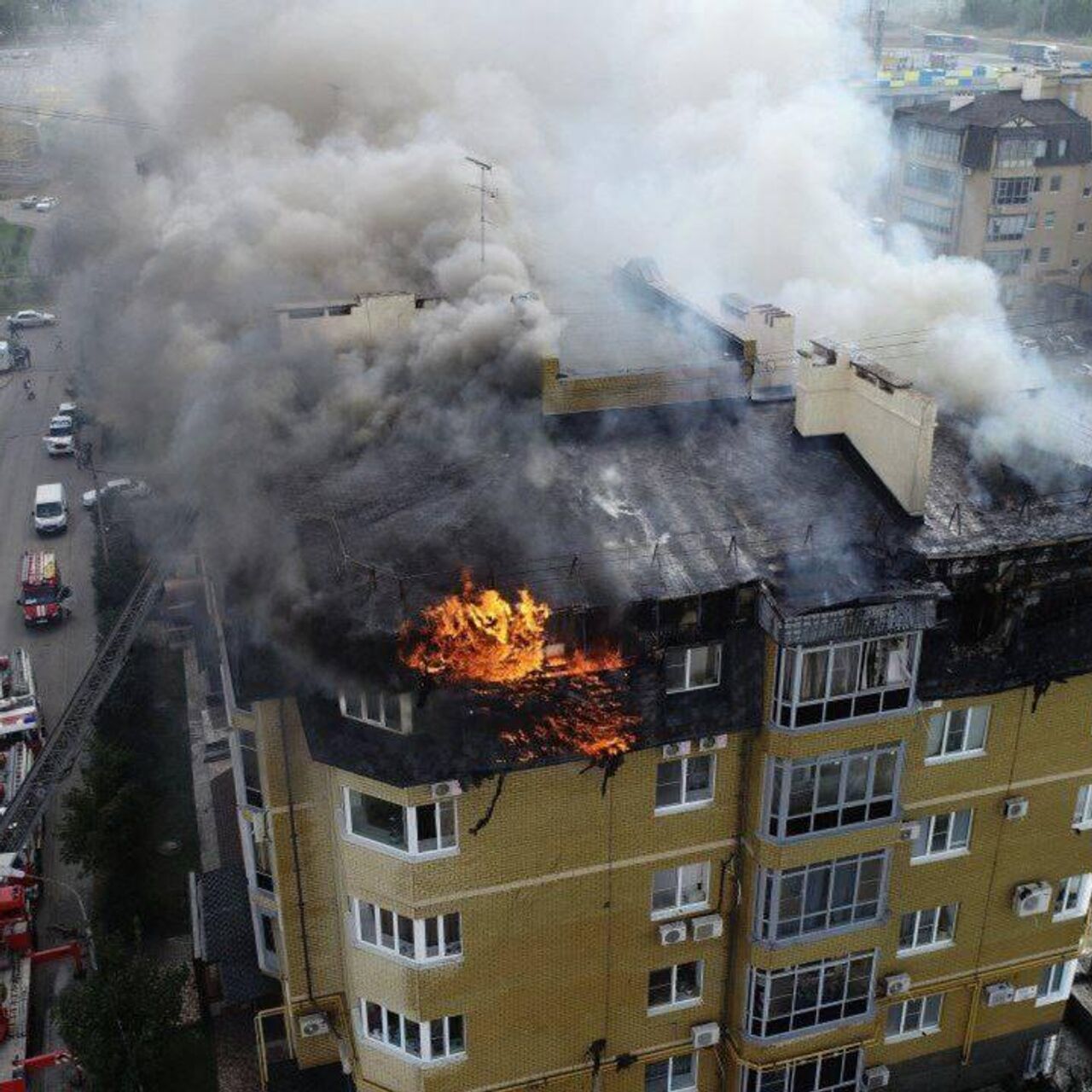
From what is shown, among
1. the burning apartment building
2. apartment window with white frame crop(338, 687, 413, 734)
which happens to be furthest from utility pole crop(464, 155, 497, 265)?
apartment window with white frame crop(338, 687, 413, 734)

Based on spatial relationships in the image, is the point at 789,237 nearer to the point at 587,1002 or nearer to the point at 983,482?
the point at 983,482

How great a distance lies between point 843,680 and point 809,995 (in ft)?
12.7

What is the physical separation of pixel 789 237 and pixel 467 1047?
16332 millimetres

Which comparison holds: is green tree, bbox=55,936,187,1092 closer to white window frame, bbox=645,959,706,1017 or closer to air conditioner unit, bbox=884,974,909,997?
white window frame, bbox=645,959,706,1017

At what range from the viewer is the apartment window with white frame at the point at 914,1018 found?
45.9 feet

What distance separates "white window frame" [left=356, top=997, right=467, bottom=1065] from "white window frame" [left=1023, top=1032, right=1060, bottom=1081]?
7.80m

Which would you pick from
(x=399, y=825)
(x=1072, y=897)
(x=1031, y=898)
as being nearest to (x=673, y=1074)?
(x=1031, y=898)

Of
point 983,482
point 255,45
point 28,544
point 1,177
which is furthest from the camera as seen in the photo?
point 1,177

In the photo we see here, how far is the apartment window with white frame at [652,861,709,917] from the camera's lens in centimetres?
1236

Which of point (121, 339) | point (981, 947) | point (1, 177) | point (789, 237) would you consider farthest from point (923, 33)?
point (981, 947)

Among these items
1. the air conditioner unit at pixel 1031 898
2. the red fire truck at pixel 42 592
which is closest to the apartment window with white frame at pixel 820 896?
the air conditioner unit at pixel 1031 898

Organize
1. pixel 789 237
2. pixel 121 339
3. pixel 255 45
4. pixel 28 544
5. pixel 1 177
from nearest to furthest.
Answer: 1. pixel 121 339
2. pixel 789 237
3. pixel 255 45
4. pixel 28 544
5. pixel 1 177

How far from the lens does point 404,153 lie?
2145 cm

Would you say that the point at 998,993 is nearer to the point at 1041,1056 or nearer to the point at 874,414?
the point at 1041,1056
